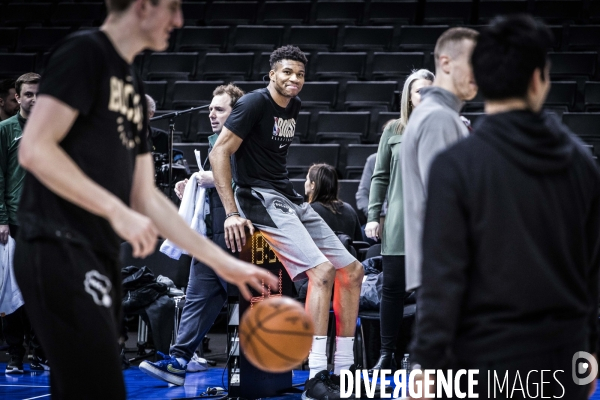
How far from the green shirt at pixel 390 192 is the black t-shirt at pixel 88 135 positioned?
2.80 m

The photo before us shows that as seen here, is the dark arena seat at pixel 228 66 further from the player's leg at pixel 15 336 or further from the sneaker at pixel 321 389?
the sneaker at pixel 321 389

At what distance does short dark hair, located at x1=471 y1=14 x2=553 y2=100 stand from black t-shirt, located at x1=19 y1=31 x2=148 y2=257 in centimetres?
89

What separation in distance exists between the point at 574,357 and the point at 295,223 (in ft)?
7.81

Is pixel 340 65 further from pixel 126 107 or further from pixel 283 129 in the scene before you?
pixel 126 107

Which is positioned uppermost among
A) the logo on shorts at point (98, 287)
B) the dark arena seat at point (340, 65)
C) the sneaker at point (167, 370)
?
the dark arena seat at point (340, 65)

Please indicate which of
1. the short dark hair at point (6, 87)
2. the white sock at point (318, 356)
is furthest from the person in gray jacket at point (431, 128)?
the short dark hair at point (6, 87)

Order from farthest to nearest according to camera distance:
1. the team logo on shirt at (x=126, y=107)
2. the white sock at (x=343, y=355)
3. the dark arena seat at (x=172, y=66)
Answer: the dark arena seat at (x=172, y=66) → the white sock at (x=343, y=355) → the team logo on shirt at (x=126, y=107)

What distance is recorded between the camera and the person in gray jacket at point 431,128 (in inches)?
94.2

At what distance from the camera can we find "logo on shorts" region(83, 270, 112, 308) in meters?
1.74

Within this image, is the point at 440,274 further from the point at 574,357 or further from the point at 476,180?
the point at 574,357

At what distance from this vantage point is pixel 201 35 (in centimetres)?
1076

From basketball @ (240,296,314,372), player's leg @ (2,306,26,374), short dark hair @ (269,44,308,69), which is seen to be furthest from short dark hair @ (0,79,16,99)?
basketball @ (240,296,314,372)

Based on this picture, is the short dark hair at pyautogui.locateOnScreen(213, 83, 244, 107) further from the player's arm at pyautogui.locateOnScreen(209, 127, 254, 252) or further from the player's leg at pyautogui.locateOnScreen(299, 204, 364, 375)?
the player's leg at pyautogui.locateOnScreen(299, 204, 364, 375)

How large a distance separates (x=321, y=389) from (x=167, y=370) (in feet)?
3.26
